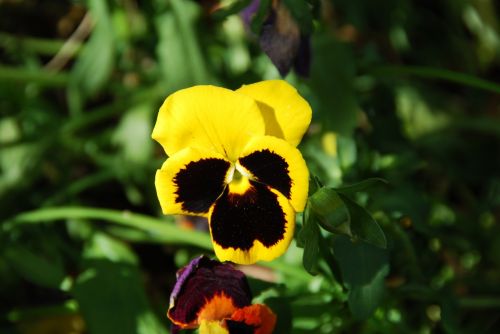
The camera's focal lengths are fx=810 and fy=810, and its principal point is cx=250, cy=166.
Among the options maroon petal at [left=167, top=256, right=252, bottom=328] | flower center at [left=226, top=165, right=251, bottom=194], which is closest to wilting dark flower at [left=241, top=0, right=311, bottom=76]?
flower center at [left=226, top=165, right=251, bottom=194]

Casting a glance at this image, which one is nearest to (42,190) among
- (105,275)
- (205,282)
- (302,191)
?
(105,275)

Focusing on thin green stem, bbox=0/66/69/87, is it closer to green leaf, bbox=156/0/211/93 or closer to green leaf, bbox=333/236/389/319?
green leaf, bbox=156/0/211/93

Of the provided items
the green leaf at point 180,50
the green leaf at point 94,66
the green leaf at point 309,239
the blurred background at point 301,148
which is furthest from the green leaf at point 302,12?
the green leaf at point 94,66

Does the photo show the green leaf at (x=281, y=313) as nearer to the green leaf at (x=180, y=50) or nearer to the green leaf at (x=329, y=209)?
the green leaf at (x=329, y=209)

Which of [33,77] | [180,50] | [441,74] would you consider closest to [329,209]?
[441,74]

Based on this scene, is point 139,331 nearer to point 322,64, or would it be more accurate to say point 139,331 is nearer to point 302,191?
point 302,191

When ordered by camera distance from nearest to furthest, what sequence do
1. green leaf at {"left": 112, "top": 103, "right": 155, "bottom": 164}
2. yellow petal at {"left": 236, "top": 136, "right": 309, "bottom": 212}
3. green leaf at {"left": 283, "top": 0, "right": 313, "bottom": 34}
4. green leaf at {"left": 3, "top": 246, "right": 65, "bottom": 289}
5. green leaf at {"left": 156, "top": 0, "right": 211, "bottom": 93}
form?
yellow petal at {"left": 236, "top": 136, "right": 309, "bottom": 212} < green leaf at {"left": 283, "top": 0, "right": 313, "bottom": 34} < green leaf at {"left": 3, "top": 246, "right": 65, "bottom": 289} < green leaf at {"left": 156, "top": 0, "right": 211, "bottom": 93} < green leaf at {"left": 112, "top": 103, "right": 155, "bottom": 164}
